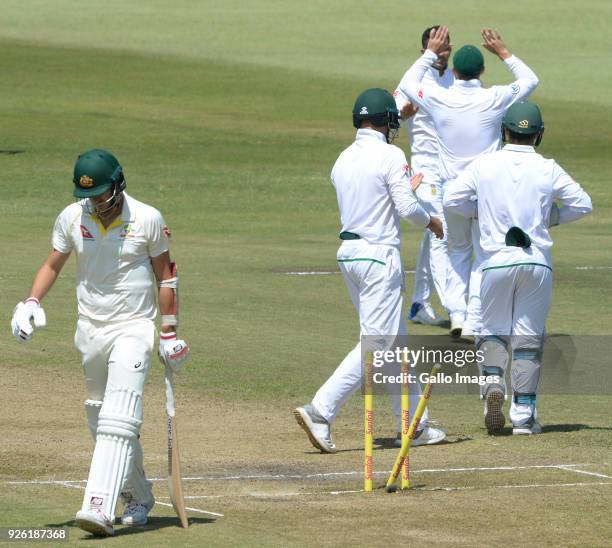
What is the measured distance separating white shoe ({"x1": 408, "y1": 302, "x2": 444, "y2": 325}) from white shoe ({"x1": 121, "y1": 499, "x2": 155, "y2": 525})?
26.6 ft

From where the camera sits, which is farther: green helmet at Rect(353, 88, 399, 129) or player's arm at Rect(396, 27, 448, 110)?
player's arm at Rect(396, 27, 448, 110)

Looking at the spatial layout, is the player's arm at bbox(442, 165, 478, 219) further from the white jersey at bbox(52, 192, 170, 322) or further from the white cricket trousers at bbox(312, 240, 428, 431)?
the white jersey at bbox(52, 192, 170, 322)

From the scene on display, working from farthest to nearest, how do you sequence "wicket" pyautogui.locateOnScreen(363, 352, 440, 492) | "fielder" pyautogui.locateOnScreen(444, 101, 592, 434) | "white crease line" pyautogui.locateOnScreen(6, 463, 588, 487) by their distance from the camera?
"fielder" pyautogui.locateOnScreen(444, 101, 592, 434) < "white crease line" pyautogui.locateOnScreen(6, 463, 588, 487) < "wicket" pyautogui.locateOnScreen(363, 352, 440, 492)

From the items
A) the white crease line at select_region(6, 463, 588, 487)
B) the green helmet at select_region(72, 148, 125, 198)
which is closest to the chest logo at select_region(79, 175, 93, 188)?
the green helmet at select_region(72, 148, 125, 198)

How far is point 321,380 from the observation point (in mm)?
13805

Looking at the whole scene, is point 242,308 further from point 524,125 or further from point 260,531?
point 260,531

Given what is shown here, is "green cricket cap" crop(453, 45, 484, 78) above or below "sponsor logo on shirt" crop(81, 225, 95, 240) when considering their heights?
above

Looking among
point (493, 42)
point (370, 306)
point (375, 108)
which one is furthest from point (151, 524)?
point (493, 42)

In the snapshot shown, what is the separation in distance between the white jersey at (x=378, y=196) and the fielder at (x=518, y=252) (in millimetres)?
627

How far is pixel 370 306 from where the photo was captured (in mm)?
11484

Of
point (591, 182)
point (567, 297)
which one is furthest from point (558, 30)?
point (567, 297)

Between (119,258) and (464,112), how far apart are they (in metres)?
6.78

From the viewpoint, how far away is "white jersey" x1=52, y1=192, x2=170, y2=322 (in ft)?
30.6

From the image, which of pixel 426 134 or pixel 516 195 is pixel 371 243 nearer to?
pixel 516 195
